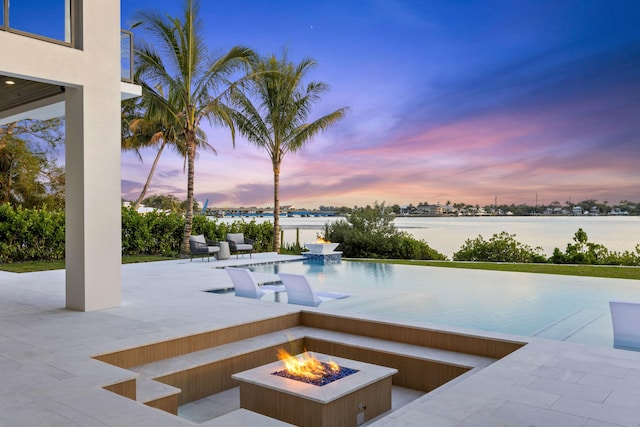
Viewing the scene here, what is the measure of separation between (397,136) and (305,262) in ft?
42.9

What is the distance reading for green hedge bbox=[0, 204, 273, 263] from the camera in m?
14.6

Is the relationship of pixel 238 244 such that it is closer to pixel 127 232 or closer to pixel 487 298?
pixel 127 232

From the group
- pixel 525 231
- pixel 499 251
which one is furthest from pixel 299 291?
pixel 525 231

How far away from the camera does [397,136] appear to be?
27047 millimetres

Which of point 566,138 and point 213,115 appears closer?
point 213,115

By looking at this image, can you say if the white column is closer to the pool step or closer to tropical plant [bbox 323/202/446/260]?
the pool step

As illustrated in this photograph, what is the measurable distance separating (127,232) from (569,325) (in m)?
14.3

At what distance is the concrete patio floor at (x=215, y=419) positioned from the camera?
3.63m

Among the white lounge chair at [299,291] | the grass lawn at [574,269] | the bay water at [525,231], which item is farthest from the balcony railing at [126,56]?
the bay water at [525,231]

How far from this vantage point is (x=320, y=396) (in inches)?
173

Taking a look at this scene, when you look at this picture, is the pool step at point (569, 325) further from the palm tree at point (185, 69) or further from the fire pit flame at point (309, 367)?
the palm tree at point (185, 69)

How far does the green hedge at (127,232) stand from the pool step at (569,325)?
1357 cm

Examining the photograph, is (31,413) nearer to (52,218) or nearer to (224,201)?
(52,218)

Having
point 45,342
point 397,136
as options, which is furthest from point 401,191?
point 45,342
